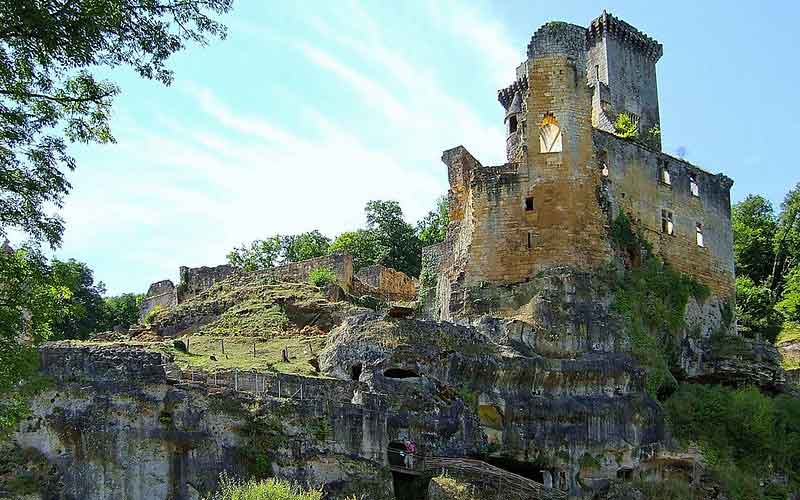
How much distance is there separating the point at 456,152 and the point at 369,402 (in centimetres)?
1801

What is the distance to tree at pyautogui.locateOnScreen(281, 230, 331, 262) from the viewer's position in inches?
2808

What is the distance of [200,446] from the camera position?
31.2 m

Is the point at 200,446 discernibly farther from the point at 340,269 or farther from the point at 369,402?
the point at 340,269

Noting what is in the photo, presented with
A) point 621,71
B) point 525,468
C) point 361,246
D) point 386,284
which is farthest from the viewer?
point 361,246

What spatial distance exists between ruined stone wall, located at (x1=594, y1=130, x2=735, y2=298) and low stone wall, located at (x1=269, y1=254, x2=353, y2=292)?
12839 mm

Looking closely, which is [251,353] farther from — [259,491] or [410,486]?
[259,491]

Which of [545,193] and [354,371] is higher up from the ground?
[545,193]

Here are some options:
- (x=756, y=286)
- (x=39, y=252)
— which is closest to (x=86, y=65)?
(x=39, y=252)

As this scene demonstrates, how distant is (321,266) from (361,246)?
58.7 feet

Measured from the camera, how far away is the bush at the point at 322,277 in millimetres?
50094

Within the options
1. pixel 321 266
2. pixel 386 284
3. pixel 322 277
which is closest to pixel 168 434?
pixel 322 277

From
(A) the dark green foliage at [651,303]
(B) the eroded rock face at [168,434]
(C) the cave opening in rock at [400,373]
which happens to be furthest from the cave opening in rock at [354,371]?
(A) the dark green foliage at [651,303]

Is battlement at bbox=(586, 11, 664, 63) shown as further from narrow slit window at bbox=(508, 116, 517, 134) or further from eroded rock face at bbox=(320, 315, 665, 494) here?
eroded rock face at bbox=(320, 315, 665, 494)

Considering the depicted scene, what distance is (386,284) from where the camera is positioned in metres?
56.2
